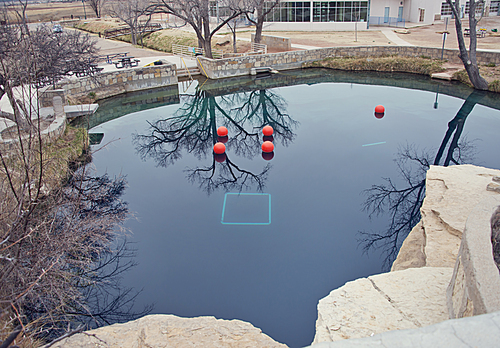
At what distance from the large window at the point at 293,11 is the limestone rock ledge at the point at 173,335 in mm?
40269

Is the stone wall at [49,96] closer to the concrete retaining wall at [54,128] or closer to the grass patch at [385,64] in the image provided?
the concrete retaining wall at [54,128]

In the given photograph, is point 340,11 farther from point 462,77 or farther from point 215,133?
point 215,133

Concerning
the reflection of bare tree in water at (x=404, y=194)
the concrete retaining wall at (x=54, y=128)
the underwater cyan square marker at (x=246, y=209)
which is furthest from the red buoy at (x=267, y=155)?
the concrete retaining wall at (x=54, y=128)

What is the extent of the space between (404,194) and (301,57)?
18.9 metres

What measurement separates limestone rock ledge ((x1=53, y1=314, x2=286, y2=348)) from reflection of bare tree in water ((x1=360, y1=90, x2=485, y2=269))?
4.18 meters

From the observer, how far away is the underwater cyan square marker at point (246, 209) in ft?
33.9

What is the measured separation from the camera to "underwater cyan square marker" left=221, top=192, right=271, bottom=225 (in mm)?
10336

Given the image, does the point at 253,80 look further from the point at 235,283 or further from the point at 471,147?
the point at 235,283

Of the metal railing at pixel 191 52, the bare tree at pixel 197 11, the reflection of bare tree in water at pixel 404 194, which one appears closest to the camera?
the reflection of bare tree in water at pixel 404 194

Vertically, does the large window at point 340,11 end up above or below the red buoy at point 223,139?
above

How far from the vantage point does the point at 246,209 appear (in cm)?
1095

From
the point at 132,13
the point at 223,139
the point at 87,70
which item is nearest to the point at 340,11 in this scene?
the point at 132,13

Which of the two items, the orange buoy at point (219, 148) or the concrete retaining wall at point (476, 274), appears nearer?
the concrete retaining wall at point (476, 274)

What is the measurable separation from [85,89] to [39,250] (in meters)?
16.4
